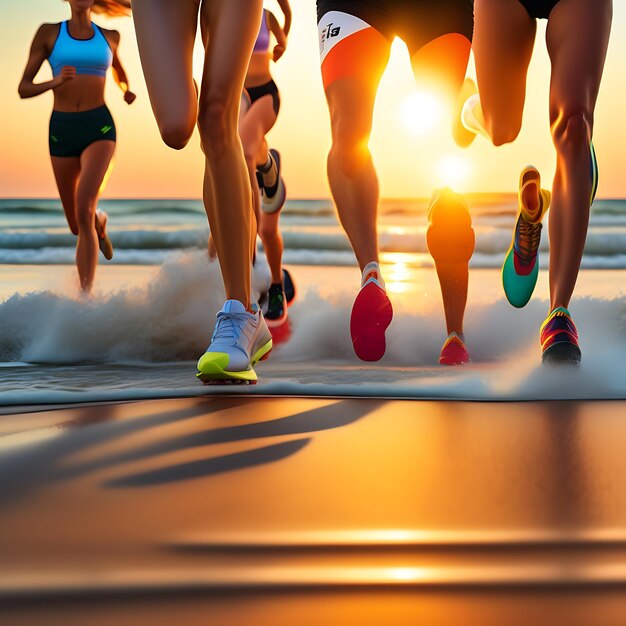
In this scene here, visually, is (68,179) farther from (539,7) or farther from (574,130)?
(574,130)

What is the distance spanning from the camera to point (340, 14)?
2.41 meters

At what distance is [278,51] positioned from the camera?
4.24m

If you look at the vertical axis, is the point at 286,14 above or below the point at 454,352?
above

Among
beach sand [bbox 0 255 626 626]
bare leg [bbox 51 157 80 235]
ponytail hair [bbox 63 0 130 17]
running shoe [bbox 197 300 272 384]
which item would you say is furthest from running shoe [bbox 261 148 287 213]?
Result: running shoe [bbox 197 300 272 384]

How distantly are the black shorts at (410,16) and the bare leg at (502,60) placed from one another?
0.34ft

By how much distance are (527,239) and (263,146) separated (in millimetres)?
1758

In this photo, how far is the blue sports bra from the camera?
4.39 metres

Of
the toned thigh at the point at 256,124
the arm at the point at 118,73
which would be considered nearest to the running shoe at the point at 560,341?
the toned thigh at the point at 256,124

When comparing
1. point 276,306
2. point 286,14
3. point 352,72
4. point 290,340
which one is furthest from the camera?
point 286,14

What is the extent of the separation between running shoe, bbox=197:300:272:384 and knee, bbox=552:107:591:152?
95 centimetres

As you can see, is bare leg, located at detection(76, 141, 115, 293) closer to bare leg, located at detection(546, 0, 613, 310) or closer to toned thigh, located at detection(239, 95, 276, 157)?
toned thigh, located at detection(239, 95, 276, 157)

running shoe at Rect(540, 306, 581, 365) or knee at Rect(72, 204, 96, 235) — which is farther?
knee at Rect(72, 204, 96, 235)

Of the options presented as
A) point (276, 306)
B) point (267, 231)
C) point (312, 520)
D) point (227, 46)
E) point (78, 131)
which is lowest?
point (312, 520)

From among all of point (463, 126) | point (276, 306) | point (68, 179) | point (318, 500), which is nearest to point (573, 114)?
point (463, 126)
